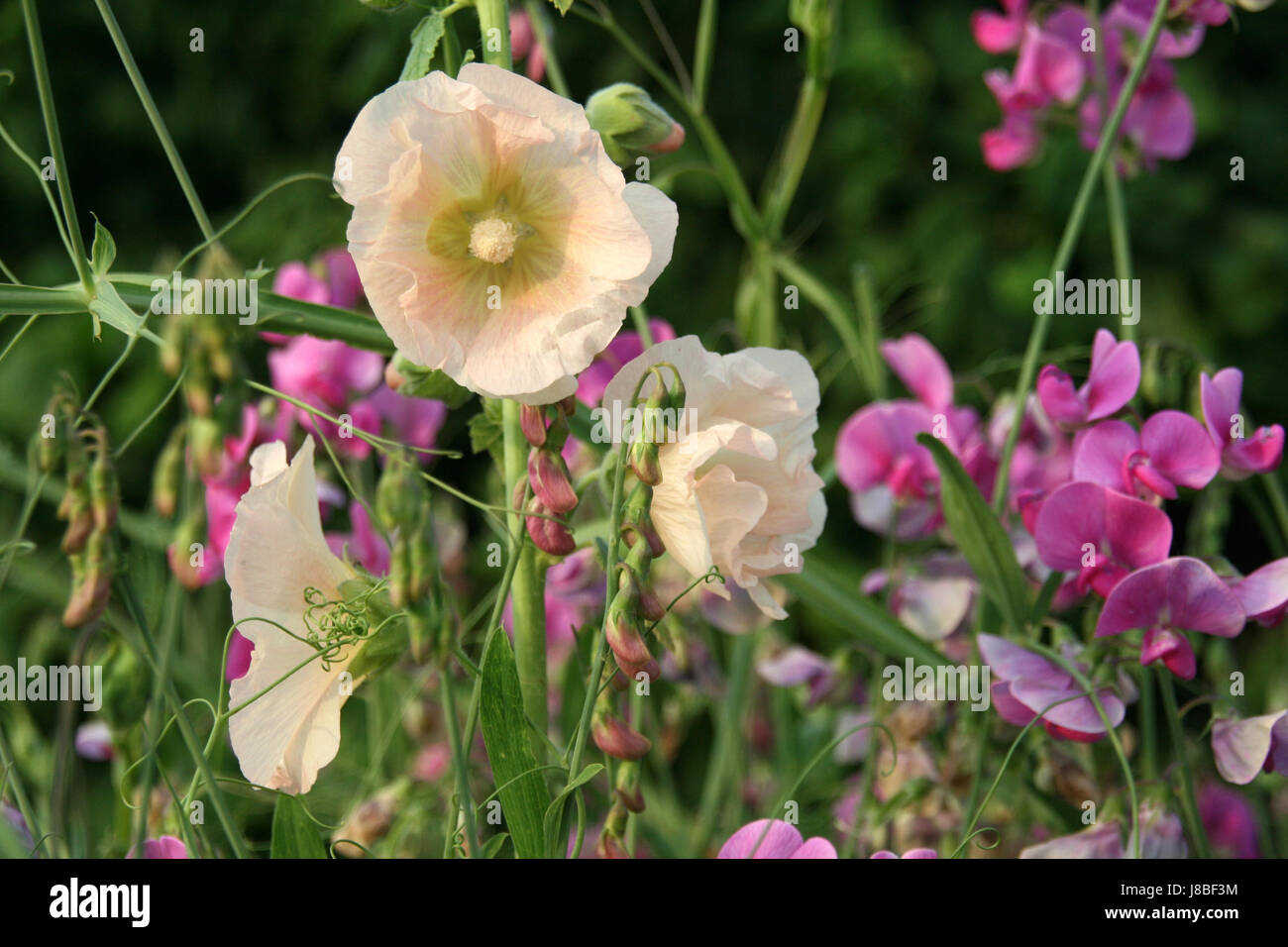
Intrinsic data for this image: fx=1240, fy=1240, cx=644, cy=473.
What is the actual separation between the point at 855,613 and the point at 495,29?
0.30 meters

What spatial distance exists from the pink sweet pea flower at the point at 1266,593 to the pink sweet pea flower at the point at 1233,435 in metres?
0.05

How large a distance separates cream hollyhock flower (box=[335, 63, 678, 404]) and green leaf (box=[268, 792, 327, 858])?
0.17 metres

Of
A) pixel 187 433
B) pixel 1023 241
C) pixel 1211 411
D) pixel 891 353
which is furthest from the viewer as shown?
pixel 1023 241

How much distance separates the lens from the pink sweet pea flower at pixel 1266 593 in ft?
1.71

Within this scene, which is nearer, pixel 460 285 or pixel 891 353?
pixel 460 285

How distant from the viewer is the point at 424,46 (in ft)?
→ 1.38

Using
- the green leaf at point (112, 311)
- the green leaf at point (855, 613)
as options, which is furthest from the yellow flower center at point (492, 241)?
the green leaf at point (855, 613)

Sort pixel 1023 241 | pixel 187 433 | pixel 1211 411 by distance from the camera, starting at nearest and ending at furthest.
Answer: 1. pixel 187 433
2. pixel 1211 411
3. pixel 1023 241

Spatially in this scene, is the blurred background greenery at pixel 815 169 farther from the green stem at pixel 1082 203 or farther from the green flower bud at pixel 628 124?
the green flower bud at pixel 628 124
